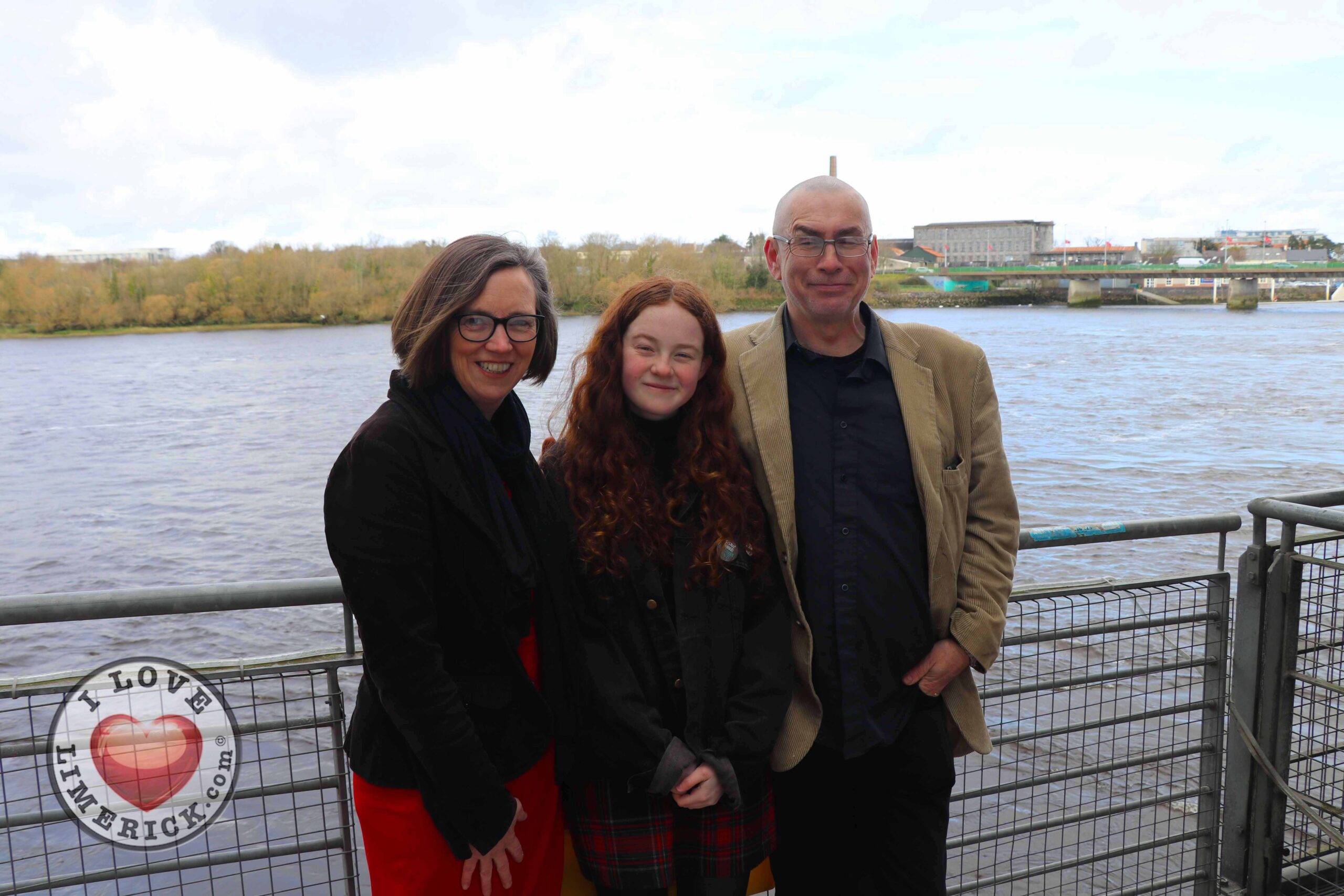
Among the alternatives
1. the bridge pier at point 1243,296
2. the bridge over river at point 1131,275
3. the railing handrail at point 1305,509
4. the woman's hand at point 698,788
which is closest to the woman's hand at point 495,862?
the woman's hand at point 698,788

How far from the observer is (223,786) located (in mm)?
2375

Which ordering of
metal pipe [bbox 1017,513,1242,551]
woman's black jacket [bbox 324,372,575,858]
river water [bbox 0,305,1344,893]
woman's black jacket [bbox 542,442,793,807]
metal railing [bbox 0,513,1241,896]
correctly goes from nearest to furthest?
woman's black jacket [bbox 324,372,575,858]
woman's black jacket [bbox 542,442,793,807]
metal railing [bbox 0,513,1241,896]
metal pipe [bbox 1017,513,1242,551]
river water [bbox 0,305,1344,893]

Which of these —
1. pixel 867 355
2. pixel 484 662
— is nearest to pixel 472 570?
pixel 484 662

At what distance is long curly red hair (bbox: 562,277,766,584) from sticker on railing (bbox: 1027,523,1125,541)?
97 cm

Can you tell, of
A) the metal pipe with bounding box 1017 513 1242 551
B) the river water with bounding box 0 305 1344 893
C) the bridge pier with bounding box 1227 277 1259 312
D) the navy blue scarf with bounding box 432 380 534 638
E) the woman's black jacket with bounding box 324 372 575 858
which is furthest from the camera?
the bridge pier with bounding box 1227 277 1259 312

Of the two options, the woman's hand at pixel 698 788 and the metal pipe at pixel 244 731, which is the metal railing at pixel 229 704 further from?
the woman's hand at pixel 698 788

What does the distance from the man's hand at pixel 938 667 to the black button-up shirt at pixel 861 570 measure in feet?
0.07

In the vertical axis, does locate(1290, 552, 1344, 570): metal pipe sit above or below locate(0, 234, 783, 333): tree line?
below

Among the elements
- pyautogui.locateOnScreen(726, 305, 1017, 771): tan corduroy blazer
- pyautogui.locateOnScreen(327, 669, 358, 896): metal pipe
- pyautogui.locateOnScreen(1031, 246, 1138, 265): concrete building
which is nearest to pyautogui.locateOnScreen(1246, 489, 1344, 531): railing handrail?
pyautogui.locateOnScreen(726, 305, 1017, 771): tan corduroy blazer

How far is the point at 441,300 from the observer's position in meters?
1.99

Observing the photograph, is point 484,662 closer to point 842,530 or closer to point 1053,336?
point 842,530

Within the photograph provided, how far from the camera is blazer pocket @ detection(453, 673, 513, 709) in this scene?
1959 millimetres

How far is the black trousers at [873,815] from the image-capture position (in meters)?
2.38

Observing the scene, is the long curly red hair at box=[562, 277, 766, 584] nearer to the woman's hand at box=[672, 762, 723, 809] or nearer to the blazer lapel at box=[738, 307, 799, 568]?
the blazer lapel at box=[738, 307, 799, 568]
